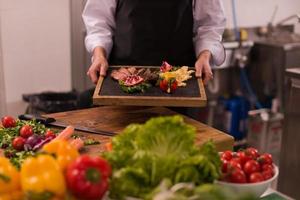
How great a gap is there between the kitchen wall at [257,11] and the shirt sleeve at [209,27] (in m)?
1.43

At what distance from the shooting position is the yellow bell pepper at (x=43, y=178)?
2.36 feet

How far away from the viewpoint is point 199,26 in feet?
5.98

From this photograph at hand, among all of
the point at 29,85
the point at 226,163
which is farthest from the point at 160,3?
the point at 29,85

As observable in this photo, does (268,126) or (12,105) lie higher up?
(12,105)

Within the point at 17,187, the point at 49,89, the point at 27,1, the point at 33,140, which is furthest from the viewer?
the point at 49,89

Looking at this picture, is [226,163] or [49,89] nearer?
[226,163]

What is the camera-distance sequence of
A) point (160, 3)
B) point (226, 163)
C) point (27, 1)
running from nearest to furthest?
point (226, 163), point (160, 3), point (27, 1)

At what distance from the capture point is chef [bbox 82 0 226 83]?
170 cm

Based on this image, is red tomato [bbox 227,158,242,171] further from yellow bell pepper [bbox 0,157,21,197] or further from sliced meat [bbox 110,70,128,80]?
sliced meat [bbox 110,70,128,80]

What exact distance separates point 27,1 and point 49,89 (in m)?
0.58

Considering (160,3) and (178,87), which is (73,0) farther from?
(178,87)

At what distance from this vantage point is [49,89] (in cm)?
277

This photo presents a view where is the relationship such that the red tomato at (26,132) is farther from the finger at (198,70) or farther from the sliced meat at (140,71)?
the finger at (198,70)

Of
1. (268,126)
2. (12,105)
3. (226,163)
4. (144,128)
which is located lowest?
(268,126)
